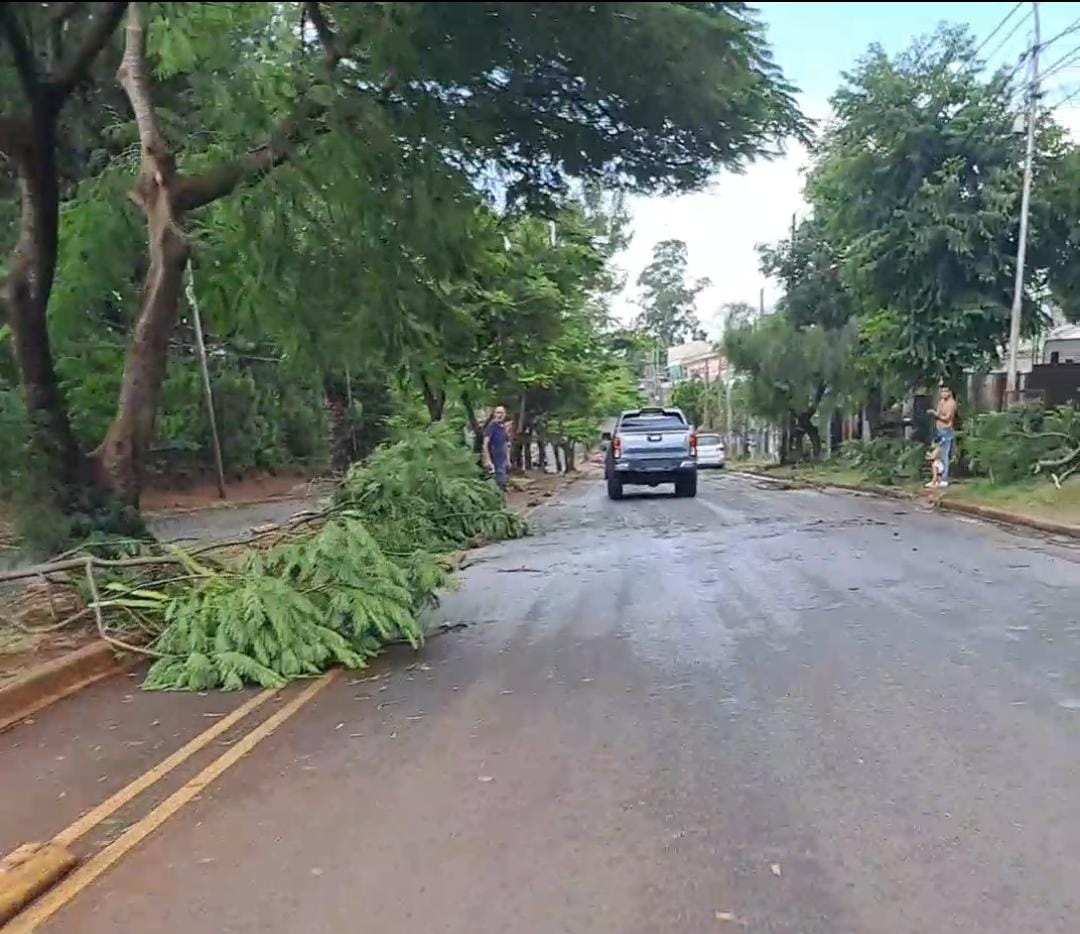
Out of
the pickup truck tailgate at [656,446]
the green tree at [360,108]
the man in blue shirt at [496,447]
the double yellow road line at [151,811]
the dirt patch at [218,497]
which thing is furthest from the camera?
the dirt patch at [218,497]

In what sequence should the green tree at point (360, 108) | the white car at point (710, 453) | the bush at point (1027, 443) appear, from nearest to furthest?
the green tree at point (360, 108), the bush at point (1027, 443), the white car at point (710, 453)

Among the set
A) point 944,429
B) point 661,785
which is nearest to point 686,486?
point 944,429

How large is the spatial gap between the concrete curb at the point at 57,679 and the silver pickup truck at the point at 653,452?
17993mm

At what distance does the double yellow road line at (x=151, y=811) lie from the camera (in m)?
4.25

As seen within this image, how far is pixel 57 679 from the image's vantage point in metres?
7.73

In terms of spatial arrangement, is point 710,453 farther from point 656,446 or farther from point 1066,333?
point 656,446

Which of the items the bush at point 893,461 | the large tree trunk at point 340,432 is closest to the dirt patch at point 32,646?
the large tree trunk at point 340,432

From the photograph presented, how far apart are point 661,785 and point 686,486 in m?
21.2

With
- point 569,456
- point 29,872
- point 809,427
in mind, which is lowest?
point 569,456

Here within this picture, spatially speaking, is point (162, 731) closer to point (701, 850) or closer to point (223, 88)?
point (701, 850)

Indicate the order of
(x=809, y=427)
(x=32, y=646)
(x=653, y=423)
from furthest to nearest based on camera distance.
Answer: (x=809, y=427)
(x=653, y=423)
(x=32, y=646)

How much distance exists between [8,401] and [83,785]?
7699 mm

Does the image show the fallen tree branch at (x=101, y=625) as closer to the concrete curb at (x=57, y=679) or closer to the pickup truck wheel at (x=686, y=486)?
the concrete curb at (x=57, y=679)

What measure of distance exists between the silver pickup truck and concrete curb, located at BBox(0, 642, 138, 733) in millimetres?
17993
